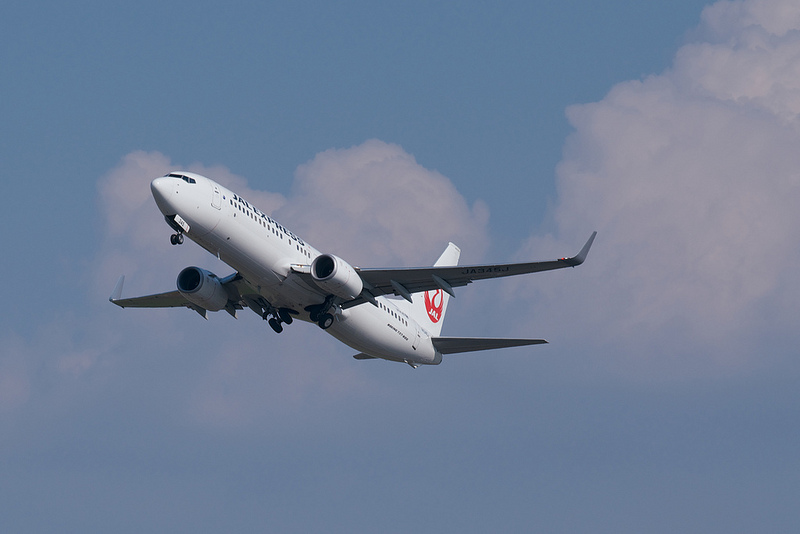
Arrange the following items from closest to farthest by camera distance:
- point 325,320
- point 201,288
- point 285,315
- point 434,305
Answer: point 325,320, point 201,288, point 285,315, point 434,305

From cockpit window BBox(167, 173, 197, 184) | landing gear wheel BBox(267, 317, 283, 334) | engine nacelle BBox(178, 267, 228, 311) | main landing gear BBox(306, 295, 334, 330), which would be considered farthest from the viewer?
landing gear wheel BBox(267, 317, 283, 334)

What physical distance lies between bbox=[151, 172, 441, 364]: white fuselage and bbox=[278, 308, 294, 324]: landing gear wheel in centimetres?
49

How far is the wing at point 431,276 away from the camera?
47.0 metres

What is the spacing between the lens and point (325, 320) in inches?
2028

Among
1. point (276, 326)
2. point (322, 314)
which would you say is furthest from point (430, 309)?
point (322, 314)

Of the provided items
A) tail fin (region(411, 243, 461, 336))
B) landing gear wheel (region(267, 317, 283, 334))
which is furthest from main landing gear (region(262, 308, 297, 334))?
tail fin (region(411, 243, 461, 336))

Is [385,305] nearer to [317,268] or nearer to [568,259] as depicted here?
[317,268]

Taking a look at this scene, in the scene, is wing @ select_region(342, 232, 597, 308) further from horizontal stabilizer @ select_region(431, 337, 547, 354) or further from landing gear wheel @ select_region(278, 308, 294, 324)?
horizontal stabilizer @ select_region(431, 337, 547, 354)

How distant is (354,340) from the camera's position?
53688mm

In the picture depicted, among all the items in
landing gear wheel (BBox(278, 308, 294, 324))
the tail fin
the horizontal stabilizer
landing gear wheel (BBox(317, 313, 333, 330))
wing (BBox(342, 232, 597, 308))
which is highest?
the tail fin

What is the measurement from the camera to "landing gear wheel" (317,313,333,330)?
5138 centimetres

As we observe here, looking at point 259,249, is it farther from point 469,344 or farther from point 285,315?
point 469,344

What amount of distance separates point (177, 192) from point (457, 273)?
12.3m

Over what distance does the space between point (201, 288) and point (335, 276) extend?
742 cm
